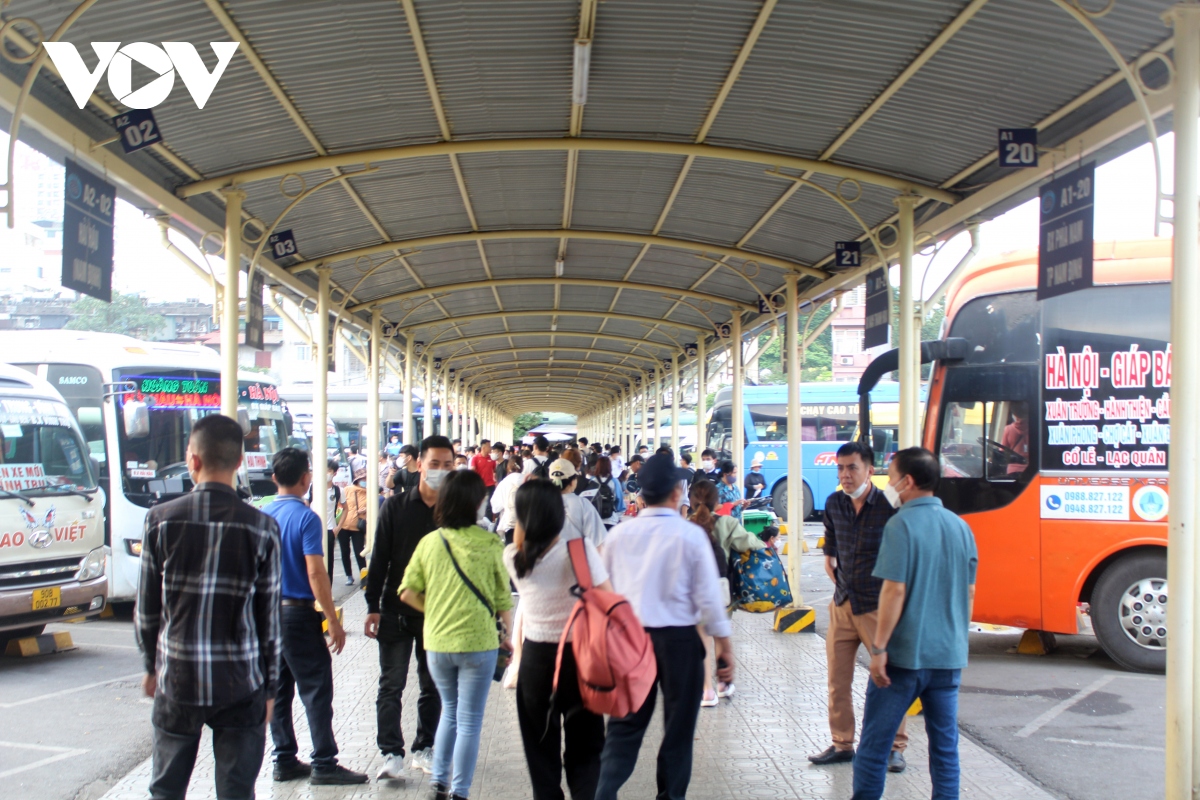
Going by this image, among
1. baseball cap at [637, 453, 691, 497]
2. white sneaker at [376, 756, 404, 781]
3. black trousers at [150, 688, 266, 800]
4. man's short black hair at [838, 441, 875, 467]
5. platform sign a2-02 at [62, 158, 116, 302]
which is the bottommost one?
white sneaker at [376, 756, 404, 781]

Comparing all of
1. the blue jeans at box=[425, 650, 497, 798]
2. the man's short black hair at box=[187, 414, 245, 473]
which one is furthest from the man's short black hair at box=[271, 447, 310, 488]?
the man's short black hair at box=[187, 414, 245, 473]

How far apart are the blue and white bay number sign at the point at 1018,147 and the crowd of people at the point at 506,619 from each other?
240 centimetres

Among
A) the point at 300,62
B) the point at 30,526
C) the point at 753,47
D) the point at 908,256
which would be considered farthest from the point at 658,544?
the point at 30,526

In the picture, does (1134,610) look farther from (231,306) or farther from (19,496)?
(19,496)

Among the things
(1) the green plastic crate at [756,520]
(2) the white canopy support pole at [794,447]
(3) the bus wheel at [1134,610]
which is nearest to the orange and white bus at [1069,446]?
(3) the bus wheel at [1134,610]

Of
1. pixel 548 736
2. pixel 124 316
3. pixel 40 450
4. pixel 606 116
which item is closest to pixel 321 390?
pixel 40 450

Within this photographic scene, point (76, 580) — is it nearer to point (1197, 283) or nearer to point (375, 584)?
point (375, 584)

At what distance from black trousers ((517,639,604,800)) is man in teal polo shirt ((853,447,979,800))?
1.18 m

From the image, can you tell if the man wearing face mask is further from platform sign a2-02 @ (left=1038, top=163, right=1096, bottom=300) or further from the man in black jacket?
the man in black jacket

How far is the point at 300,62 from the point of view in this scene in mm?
6426

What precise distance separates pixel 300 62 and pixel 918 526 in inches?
175

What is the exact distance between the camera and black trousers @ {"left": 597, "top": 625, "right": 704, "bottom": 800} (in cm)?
443

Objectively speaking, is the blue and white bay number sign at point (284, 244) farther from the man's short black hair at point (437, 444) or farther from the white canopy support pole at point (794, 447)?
the white canopy support pole at point (794, 447)

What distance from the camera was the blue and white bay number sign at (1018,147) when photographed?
22.3ft
